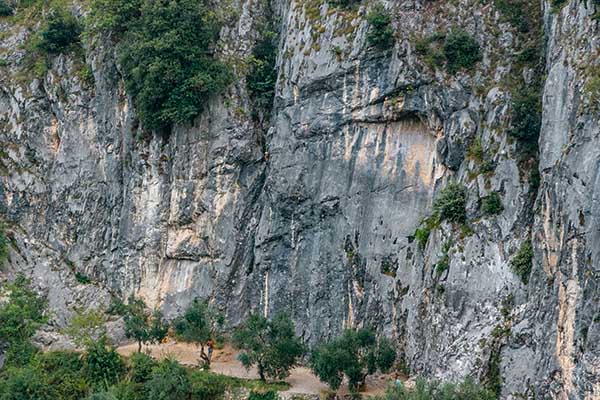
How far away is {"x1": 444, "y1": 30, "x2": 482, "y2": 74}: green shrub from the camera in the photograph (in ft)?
132

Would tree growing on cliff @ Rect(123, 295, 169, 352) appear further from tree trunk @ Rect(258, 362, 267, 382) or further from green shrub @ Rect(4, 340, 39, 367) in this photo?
tree trunk @ Rect(258, 362, 267, 382)

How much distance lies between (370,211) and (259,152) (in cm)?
962

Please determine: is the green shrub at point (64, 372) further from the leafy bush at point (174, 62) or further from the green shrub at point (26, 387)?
the leafy bush at point (174, 62)

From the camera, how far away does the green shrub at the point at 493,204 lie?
116 ft

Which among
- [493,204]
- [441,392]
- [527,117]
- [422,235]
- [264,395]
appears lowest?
[264,395]

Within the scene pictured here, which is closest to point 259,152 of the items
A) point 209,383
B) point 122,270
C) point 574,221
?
point 122,270

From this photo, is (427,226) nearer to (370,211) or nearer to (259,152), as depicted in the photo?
(370,211)

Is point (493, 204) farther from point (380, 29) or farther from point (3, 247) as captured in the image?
point (3, 247)

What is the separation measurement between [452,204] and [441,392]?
9.20 metres

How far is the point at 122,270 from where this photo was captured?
51.5 meters

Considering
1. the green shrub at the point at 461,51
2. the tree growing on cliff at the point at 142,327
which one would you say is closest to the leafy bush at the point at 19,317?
the tree growing on cliff at the point at 142,327

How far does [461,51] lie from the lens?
40.4m

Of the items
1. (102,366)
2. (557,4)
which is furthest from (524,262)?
(102,366)

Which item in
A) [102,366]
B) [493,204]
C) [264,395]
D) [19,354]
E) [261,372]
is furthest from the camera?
[19,354]
